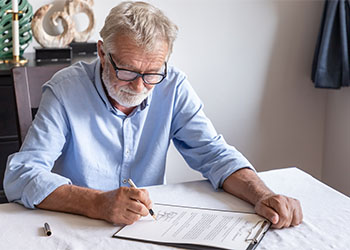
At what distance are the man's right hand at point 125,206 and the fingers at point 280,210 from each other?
307mm

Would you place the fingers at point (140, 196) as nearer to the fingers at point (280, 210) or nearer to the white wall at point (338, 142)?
the fingers at point (280, 210)

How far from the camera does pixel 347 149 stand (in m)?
3.14

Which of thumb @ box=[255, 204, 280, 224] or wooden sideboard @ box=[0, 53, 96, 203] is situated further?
wooden sideboard @ box=[0, 53, 96, 203]

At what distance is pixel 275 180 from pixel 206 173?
221 millimetres

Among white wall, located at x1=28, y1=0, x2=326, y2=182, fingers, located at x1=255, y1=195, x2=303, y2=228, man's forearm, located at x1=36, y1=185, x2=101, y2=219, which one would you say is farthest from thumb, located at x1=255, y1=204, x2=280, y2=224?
white wall, located at x1=28, y1=0, x2=326, y2=182

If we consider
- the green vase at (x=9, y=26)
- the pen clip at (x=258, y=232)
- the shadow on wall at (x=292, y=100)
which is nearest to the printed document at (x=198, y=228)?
the pen clip at (x=258, y=232)

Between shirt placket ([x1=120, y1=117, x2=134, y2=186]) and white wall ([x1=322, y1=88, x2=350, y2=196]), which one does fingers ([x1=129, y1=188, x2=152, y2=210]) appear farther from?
white wall ([x1=322, y1=88, x2=350, y2=196])

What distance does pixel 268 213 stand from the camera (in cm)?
131

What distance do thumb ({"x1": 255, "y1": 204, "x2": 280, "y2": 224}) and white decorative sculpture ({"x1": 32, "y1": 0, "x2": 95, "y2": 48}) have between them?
5.01 feet

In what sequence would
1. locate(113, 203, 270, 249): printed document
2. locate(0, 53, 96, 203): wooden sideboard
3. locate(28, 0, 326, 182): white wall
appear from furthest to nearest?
1. locate(28, 0, 326, 182): white wall
2. locate(0, 53, 96, 203): wooden sideboard
3. locate(113, 203, 270, 249): printed document

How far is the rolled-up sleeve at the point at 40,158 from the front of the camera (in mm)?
1356

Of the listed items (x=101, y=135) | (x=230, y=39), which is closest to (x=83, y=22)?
(x=230, y=39)

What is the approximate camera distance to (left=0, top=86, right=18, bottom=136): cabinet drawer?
2.21 meters

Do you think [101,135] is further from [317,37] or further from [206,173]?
[317,37]
